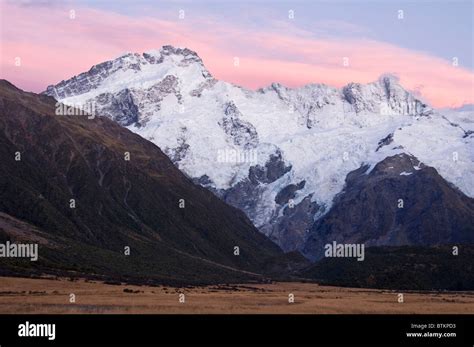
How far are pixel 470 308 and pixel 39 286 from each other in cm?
8418

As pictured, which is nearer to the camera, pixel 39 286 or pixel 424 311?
pixel 424 311
